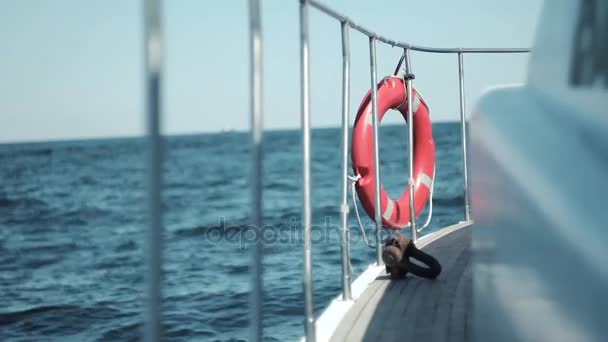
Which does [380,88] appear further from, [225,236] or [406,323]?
[225,236]

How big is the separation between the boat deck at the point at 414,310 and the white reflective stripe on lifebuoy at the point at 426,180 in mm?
667

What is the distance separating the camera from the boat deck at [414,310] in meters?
1.88

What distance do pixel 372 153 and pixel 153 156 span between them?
83.2 inches

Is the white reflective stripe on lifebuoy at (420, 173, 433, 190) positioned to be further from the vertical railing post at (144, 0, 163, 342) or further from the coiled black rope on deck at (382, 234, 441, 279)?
the vertical railing post at (144, 0, 163, 342)

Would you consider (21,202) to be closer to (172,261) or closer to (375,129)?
(172,261)

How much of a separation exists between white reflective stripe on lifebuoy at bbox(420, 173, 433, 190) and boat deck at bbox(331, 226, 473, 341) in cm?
67

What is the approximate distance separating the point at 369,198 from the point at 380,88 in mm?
506

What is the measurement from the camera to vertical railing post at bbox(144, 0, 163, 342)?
699 mm

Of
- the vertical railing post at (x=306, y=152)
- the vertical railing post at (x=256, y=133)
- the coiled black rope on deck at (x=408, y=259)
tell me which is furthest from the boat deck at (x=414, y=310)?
the vertical railing post at (x=256, y=133)

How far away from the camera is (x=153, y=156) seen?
0.71m

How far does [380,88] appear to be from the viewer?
119 inches

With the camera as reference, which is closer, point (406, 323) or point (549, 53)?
point (549, 53)

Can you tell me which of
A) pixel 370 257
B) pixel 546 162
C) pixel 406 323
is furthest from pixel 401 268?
pixel 370 257

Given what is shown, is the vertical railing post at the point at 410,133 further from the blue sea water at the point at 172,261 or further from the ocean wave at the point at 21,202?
the ocean wave at the point at 21,202
